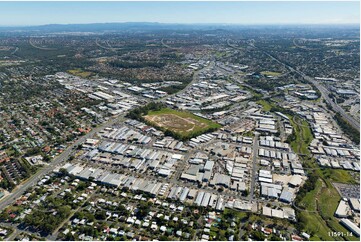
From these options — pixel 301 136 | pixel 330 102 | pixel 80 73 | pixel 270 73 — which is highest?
pixel 301 136

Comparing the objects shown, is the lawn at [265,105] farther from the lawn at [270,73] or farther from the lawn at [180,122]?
the lawn at [270,73]

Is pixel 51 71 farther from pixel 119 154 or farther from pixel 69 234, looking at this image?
pixel 69 234

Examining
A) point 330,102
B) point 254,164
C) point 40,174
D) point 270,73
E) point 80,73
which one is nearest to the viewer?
point 40,174

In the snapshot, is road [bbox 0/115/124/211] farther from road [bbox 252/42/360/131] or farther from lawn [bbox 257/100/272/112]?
road [bbox 252/42/360/131]

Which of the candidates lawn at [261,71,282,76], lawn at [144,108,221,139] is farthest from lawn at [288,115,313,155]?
lawn at [261,71,282,76]

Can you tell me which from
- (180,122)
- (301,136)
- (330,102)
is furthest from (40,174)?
(330,102)

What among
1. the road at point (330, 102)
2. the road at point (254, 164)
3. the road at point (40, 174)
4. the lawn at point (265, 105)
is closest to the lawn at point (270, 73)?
the road at point (330, 102)

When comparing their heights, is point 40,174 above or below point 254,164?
above

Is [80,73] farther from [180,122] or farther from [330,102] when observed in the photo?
[330,102]
